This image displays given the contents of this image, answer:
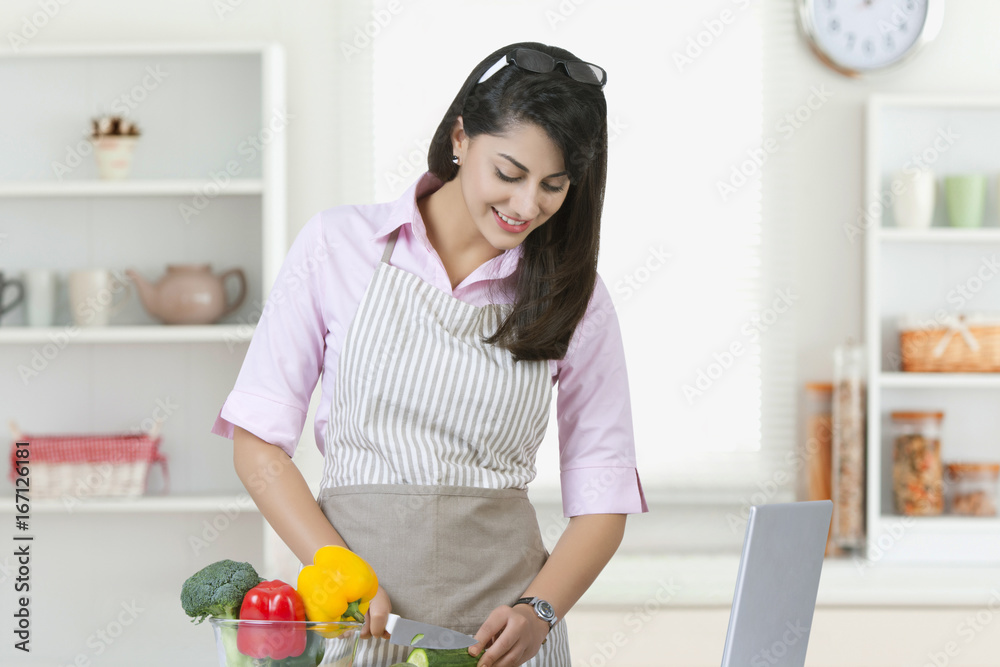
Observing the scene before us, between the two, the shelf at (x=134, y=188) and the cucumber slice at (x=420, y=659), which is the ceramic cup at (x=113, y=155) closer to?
the shelf at (x=134, y=188)

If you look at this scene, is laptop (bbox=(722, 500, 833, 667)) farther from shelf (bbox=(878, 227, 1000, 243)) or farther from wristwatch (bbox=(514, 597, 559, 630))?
shelf (bbox=(878, 227, 1000, 243))

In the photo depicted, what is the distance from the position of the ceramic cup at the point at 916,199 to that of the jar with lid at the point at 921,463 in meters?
0.55

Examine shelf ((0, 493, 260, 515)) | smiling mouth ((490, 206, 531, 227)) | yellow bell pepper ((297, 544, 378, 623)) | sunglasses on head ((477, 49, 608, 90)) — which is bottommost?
shelf ((0, 493, 260, 515))

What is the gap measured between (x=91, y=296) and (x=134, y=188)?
32 centimetres

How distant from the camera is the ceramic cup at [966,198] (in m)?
2.68

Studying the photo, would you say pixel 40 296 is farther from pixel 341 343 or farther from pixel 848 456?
pixel 848 456

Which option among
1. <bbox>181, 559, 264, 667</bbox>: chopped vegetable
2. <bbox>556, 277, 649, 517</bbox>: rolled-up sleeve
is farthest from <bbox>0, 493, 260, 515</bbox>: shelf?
<bbox>181, 559, 264, 667</bbox>: chopped vegetable

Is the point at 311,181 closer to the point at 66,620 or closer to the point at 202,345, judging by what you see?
the point at 202,345

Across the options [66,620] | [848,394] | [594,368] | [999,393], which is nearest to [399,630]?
[594,368]

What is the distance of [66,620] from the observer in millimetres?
2832

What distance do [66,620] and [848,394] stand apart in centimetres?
239

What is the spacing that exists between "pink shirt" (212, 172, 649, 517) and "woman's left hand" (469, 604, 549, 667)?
241 millimetres

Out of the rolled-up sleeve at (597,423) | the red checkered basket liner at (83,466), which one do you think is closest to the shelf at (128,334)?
the red checkered basket liner at (83,466)

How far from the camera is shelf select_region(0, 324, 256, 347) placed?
258 centimetres
